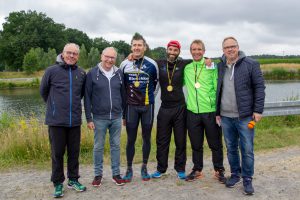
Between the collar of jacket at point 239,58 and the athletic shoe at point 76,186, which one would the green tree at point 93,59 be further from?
the collar of jacket at point 239,58

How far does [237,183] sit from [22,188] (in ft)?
10.6

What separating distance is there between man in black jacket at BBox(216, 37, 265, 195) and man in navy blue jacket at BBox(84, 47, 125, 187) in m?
1.52

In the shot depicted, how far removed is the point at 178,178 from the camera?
532 centimetres

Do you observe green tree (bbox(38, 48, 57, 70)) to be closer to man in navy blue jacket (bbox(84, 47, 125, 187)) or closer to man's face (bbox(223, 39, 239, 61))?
man in navy blue jacket (bbox(84, 47, 125, 187))

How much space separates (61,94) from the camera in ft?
15.1

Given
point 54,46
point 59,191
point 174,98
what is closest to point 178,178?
point 174,98

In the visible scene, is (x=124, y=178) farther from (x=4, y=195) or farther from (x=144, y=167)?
(x=4, y=195)

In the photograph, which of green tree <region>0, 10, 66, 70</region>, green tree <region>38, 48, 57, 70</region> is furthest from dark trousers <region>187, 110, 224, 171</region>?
green tree <region>0, 10, 66, 70</region>

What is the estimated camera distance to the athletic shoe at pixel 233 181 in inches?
192

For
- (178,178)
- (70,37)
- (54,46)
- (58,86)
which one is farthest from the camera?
(70,37)

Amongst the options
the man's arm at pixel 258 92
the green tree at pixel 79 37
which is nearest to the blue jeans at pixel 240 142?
the man's arm at pixel 258 92

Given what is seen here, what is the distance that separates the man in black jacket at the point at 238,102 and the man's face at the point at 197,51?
1.21 ft

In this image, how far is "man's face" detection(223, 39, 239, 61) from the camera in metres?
4.68

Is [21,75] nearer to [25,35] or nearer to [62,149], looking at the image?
[25,35]
